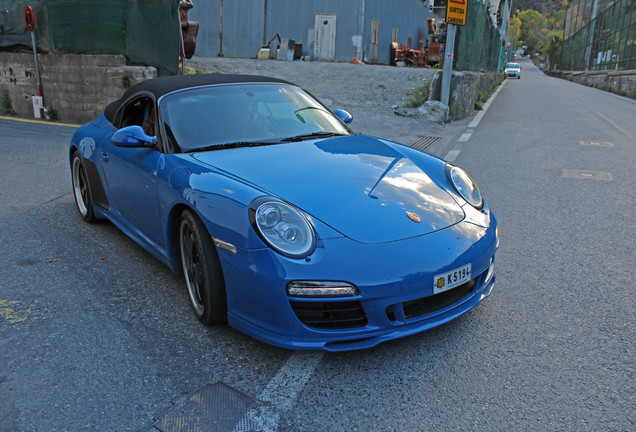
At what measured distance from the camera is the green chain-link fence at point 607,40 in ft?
105

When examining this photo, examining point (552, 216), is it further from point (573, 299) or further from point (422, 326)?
point (422, 326)

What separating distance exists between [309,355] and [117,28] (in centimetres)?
906

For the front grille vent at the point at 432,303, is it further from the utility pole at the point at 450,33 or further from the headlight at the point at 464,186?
the utility pole at the point at 450,33

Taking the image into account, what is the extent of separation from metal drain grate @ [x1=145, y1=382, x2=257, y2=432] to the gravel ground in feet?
23.2

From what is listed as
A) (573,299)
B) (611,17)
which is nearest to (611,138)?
(573,299)

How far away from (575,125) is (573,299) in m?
9.58

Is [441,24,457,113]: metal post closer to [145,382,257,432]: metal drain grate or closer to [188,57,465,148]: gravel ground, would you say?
[188,57,465,148]: gravel ground

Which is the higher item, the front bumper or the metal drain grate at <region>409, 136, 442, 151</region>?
the front bumper

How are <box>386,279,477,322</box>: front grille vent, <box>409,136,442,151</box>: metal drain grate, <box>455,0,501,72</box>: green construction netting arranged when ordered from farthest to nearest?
<box>455,0,501,72</box>: green construction netting → <box>409,136,442,151</box>: metal drain grate → <box>386,279,477,322</box>: front grille vent

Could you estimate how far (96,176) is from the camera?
167 inches

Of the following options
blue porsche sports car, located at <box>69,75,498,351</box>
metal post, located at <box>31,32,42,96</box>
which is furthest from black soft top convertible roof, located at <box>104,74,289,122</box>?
metal post, located at <box>31,32,42,96</box>

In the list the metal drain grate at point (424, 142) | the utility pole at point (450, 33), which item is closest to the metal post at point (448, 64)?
the utility pole at point (450, 33)

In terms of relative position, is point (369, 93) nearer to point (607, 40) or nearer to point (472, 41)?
point (472, 41)

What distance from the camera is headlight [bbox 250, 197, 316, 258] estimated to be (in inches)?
95.1
